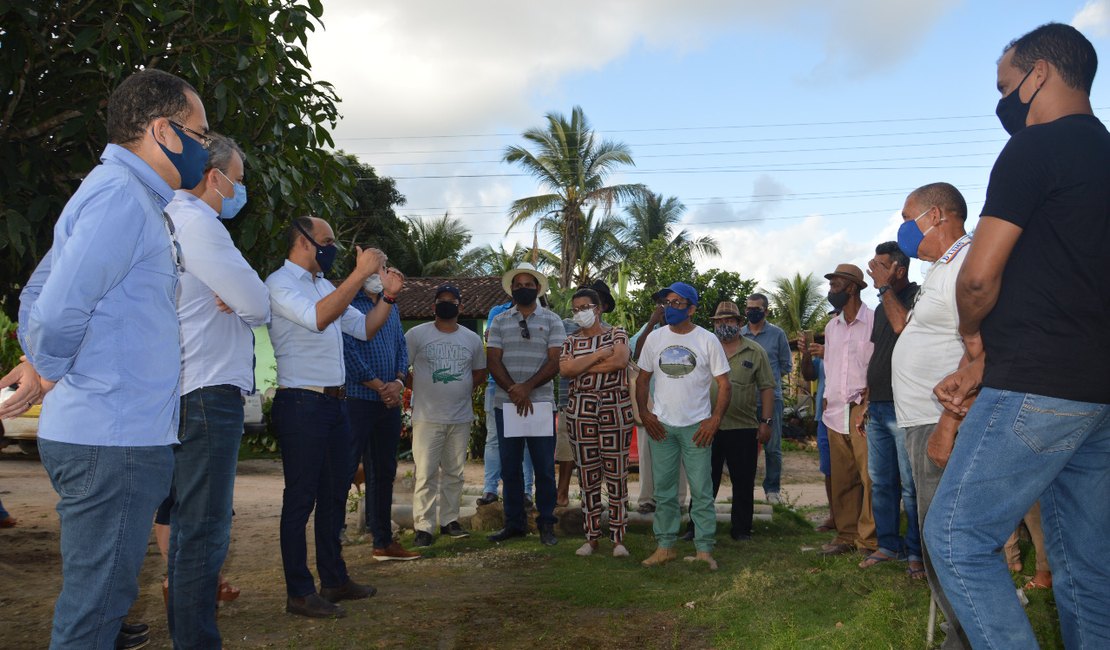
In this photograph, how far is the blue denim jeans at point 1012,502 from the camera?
2.69 m

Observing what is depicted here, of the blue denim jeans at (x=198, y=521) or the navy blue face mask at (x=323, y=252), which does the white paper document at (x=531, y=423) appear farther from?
the blue denim jeans at (x=198, y=521)

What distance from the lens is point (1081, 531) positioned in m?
2.89

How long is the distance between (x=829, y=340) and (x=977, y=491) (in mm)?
4481

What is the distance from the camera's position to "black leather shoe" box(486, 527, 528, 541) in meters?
7.56

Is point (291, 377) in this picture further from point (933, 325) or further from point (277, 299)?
point (933, 325)

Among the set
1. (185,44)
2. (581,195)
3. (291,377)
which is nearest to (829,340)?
(291,377)

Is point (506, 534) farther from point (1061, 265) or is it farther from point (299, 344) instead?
point (1061, 265)

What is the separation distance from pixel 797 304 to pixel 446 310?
29815 millimetres

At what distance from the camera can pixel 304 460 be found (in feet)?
16.2

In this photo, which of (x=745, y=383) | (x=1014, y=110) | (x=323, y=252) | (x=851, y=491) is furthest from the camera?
(x=745, y=383)

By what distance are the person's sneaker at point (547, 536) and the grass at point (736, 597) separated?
0.28 ft

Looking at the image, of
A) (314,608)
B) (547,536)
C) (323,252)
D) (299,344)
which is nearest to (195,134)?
(299,344)

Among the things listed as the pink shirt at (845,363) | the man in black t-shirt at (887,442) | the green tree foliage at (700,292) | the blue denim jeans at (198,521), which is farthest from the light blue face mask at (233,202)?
the green tree foliage at (700,292)

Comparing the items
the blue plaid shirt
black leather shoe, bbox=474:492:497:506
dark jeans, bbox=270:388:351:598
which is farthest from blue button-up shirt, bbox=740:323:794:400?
dark jeans, bbox=270:388:351:598
